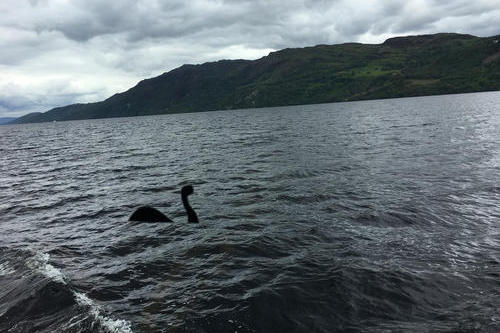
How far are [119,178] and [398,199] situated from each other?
2648 centimetres

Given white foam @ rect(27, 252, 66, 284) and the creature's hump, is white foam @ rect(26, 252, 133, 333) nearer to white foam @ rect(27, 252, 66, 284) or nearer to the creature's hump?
white foam @ rect(27, 252, 66, 284)

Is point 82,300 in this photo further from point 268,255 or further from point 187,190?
point 187,190

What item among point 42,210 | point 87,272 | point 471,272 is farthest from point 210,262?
point 42,210

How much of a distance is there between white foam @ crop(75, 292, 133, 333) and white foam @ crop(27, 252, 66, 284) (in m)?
2.35

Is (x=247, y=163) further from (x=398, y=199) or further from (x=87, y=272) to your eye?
(x=87, y=272)

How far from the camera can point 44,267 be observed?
45.8ft

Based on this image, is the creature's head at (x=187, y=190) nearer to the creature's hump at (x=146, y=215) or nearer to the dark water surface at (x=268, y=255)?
the creature's hump at (x=146, y=215)

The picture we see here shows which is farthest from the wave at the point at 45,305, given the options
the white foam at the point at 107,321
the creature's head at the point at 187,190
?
the creature's head at the point at 187,190

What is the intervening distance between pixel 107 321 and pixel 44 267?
6.17 m

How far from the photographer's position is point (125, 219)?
67.0ft

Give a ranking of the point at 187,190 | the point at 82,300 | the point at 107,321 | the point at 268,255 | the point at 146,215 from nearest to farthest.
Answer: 1. the point at 146,215
2. the point at 187,190
3. the point at 107,321
4. the point at 82,300
5. the point at 268,255

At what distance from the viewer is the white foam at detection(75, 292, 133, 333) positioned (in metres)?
9.38

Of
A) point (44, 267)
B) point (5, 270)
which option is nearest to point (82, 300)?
point (44, 267)

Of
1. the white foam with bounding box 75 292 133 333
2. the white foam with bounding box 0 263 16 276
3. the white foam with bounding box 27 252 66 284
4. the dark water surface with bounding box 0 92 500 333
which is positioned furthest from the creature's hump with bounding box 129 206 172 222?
the white foam with bounding box 0 263 16 276
